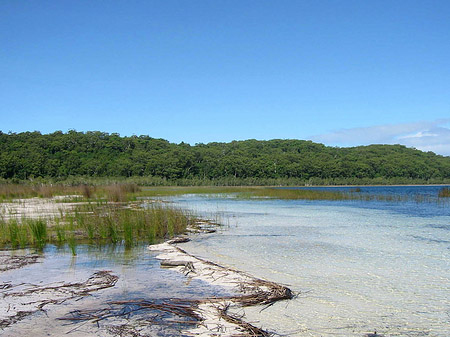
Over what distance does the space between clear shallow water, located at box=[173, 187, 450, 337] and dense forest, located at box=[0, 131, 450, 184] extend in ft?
172

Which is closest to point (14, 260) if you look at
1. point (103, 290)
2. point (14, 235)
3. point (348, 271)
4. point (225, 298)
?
point (14, 235)

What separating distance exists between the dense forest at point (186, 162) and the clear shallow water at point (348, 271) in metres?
52.3

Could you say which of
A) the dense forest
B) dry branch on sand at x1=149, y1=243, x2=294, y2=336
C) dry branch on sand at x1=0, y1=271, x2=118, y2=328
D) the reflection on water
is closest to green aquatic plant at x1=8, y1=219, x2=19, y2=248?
the reflection on water

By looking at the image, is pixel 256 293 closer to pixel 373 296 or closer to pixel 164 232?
pixel 373 296

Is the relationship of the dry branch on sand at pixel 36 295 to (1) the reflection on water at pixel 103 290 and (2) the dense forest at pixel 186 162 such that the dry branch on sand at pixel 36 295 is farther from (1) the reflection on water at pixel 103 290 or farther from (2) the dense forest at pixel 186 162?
(2) the dense forest at pixel 186 162

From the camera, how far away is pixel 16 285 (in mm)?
6262

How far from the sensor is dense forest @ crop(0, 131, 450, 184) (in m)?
66.4

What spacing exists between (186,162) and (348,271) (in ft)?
247

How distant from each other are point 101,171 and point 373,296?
222ft

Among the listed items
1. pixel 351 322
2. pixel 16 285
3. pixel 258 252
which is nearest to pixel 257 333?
pixel 351 322

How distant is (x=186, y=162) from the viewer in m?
82.2

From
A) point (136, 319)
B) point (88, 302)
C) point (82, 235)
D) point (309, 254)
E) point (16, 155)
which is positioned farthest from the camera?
point (16, 155)

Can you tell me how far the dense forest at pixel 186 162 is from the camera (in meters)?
66.4

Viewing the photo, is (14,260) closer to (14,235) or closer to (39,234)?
(39,234)
